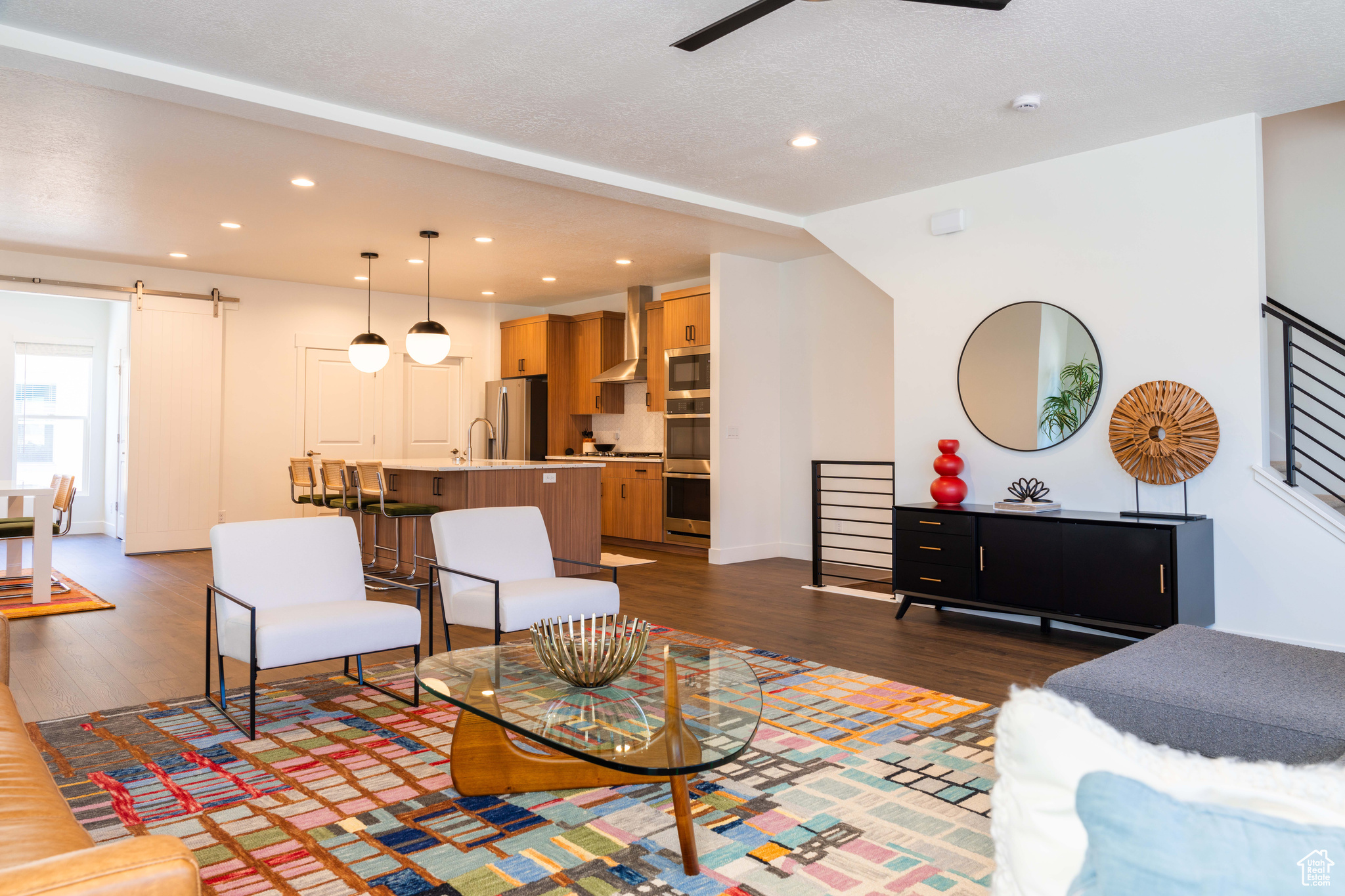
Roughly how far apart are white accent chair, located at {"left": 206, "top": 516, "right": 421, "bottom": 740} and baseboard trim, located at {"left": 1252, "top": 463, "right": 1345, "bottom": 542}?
13.5 feet

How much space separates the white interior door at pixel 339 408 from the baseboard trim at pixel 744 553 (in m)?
4.34

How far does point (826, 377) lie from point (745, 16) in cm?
488

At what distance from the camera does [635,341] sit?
29.6 feet

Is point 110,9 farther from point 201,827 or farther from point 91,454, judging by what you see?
point 91,454

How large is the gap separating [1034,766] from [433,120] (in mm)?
4422

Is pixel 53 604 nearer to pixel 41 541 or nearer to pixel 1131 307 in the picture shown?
pixel 41 541

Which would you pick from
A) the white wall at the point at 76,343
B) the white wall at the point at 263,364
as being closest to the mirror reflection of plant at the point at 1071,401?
the white wall at the point at 263,364

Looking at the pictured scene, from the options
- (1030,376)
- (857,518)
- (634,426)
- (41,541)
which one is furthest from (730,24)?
(634,426)

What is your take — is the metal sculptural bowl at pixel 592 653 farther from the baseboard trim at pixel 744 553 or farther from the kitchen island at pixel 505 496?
the baseboard trim at pixel 744 553

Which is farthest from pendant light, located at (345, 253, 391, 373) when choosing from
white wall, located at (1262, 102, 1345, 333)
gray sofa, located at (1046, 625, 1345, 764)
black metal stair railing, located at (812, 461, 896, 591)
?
white wall, located at (1262, 102, 1345, 333)

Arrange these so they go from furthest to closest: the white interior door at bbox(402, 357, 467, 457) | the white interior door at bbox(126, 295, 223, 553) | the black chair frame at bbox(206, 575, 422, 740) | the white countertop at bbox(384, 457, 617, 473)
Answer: the white interior door at bbox(402, 357, 467, 457), the white interior door at bbox(126, 295, 223, 553), the white countertop at bbox(384, 457, 617, 473), the black chair frame at bbox(206, 575, 422, 740)

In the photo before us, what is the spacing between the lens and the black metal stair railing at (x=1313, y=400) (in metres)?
4.34

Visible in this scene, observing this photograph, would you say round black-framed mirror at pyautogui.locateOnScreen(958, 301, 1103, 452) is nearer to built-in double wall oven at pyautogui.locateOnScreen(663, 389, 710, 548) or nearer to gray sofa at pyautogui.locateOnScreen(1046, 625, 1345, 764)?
gray sofa at pyautogui.locateOnScreen(1046, 625, 1345, 764)

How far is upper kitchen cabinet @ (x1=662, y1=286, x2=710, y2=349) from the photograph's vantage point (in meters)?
7.91
